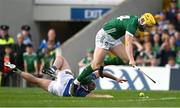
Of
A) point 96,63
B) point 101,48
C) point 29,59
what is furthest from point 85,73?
point 29,59

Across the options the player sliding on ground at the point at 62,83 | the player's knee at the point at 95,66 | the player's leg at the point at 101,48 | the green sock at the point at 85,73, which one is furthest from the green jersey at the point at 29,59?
the player sliding on ground at the point at 62,83

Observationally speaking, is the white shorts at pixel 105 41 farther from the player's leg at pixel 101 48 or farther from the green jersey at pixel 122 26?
the green jersey at pixel 122 26

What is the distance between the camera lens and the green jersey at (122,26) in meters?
16.9

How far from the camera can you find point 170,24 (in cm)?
2702

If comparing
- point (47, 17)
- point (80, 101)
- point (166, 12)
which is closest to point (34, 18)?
point (47, 17)

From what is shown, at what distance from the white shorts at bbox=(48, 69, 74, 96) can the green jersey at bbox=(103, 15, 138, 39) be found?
5.40 ft

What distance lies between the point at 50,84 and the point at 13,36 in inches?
564

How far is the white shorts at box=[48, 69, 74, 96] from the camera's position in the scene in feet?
54.4

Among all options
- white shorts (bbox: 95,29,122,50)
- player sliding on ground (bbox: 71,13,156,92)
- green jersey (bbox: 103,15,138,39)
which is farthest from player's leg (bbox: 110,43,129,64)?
green jersey (bbox: 103,15,138,39)

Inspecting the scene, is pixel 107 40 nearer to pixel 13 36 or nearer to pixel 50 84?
pixel 50 84

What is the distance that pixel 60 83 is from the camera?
54.4ft

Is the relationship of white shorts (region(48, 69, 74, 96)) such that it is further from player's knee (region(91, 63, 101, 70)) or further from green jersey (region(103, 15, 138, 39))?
green jersey (region(103, 15, 138, 39))

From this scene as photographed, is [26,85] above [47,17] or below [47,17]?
below

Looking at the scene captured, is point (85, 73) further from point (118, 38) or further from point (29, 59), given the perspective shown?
point (29, 59)
